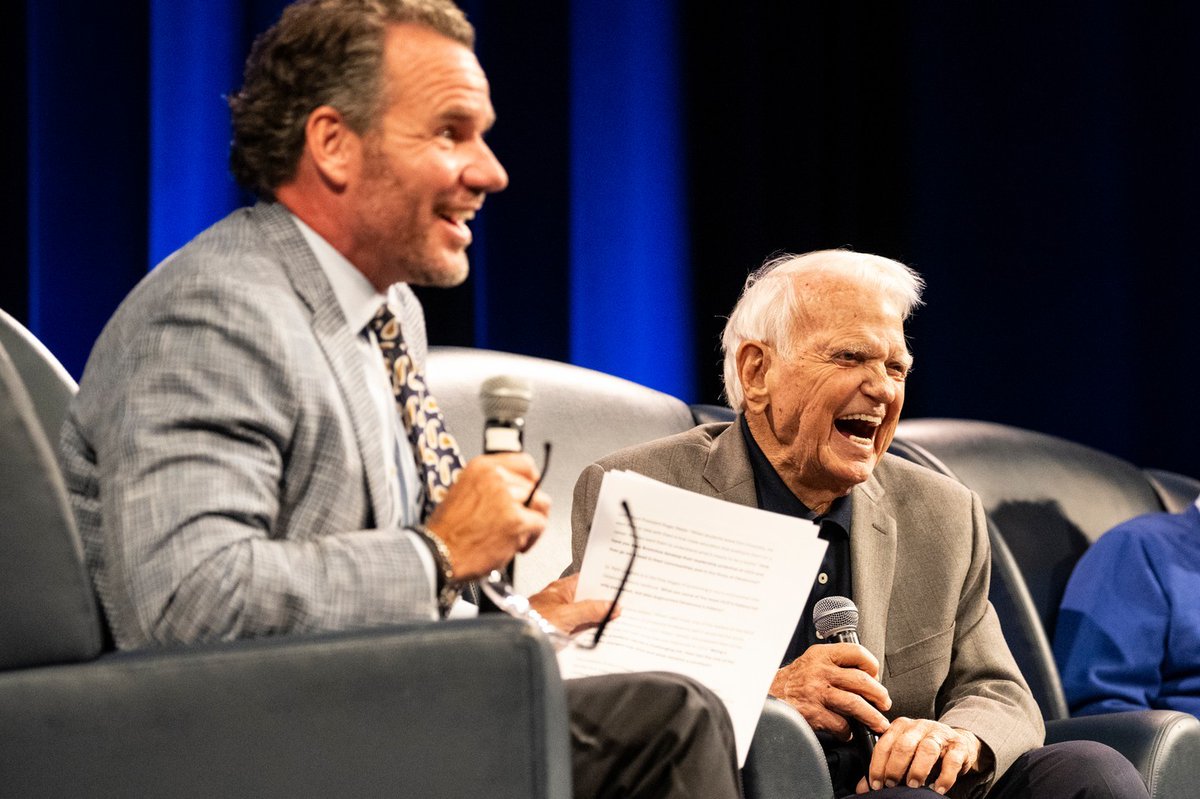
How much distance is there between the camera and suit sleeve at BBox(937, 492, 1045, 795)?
76.0 inches

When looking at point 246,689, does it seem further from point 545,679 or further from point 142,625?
point 545,679

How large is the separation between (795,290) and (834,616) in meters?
0.53

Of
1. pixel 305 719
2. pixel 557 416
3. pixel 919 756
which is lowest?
pixel 919 756

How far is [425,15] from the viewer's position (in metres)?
1.51

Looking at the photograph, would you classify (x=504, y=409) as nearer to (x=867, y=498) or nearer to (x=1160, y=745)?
(x=867, y=498)

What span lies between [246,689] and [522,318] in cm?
177

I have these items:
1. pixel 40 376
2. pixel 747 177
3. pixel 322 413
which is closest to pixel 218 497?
pixel 322 413

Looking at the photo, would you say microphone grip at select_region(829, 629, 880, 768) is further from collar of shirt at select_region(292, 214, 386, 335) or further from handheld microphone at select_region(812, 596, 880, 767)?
collar of shirt at select_region(292, 214, 386, 335)

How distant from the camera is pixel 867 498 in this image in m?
2.15

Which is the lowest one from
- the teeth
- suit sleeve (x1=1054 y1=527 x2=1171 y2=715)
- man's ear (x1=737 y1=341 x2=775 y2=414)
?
suit sleeve (x1=1054 y1=527 x2=1171 y2=715)

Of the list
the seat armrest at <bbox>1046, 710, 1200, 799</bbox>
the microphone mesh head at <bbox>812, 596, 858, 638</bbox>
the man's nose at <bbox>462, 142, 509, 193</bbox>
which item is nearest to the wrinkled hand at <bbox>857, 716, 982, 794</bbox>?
the microphone mesh head at <bbox>812, 596, 858, 638</bbox>

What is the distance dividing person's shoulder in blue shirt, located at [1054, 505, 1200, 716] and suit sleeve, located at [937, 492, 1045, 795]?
1.18ft

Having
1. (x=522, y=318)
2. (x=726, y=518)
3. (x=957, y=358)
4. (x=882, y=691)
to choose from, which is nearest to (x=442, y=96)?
(x=726, y=518)

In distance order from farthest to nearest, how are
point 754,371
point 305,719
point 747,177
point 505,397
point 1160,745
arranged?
point 747,177, point 754,371, point 1160,745, point 505,397, point 305,719
